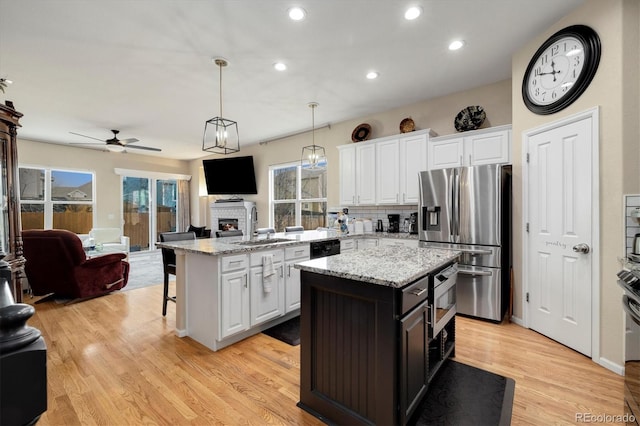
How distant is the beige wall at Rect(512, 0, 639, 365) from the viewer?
83.7 inches

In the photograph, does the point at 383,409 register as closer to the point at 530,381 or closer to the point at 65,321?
the point at 530,381

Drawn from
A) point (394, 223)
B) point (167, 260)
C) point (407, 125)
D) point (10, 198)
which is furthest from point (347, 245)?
point (10, 198)

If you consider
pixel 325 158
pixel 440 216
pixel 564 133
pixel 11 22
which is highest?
pixel 11 22

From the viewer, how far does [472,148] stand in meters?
3.57

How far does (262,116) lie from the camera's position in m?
4.91

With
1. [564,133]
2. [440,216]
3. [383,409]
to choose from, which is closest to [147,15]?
[383,409]

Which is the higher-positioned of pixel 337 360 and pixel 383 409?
pixel 337 360

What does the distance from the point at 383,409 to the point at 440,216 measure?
249 cm

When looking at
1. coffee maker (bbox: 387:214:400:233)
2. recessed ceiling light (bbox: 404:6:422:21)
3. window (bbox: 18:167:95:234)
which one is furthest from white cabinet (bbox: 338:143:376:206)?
window (bbox: 18:167:95:234)

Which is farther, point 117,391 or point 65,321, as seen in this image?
point 65,321

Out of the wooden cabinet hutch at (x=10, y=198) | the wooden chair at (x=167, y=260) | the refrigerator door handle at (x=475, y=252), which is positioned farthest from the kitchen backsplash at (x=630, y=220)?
the wooden cabinet hutch at (x=10, y=198)

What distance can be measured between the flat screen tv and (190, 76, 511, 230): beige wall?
0.63ft

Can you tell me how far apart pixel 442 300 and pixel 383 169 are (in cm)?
270

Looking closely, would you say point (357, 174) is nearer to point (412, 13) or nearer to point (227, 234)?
point (227, 234)
